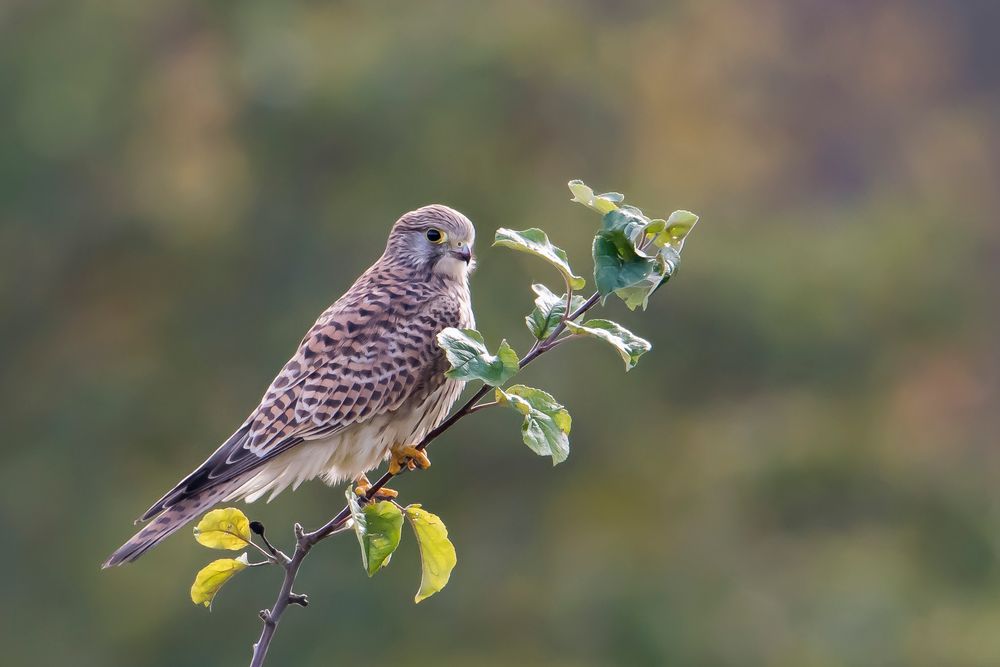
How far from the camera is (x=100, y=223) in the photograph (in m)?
12.1

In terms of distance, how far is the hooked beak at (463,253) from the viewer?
4496 mm

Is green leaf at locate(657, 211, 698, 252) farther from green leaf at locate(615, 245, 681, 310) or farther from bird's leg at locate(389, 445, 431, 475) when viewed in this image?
bird's leg at locate(389, 445, 431, 475)

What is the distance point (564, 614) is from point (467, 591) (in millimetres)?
785

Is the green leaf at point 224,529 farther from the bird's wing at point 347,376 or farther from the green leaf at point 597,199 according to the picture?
the green leaf at point 597,199

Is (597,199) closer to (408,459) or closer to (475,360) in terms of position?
(475,360)

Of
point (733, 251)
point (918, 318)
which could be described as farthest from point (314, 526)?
point (918, 318)

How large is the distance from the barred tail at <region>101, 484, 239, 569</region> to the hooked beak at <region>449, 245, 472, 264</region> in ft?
3.67

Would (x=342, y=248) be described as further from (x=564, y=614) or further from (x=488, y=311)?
(x=564, y=614)

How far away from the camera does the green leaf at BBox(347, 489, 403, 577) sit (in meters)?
2.79

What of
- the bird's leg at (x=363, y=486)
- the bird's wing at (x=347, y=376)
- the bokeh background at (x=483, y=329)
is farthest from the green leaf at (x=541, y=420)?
the bokeh background at (x=483, y=329)

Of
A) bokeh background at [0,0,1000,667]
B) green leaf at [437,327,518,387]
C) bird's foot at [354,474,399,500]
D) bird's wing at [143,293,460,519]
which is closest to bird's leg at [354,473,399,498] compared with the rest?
bird's foot at [354,474,399,500]

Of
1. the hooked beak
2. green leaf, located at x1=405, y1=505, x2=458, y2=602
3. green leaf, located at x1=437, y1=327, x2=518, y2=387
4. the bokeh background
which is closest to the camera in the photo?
green leaf, located at x1=437, y1=327, x2=518, y2=387

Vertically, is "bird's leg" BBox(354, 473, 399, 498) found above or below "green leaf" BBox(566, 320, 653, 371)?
below

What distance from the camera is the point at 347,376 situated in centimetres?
407
